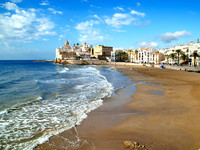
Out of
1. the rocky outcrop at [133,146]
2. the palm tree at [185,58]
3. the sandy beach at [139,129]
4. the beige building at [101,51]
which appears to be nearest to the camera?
the rocky outcrop at [133,146]

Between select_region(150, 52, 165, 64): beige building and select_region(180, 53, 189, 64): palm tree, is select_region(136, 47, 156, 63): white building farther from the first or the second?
select_region(180, 53, 189, 64): palm tree

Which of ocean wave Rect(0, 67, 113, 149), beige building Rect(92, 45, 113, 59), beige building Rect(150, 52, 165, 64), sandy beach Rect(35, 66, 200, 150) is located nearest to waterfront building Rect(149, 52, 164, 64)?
beige building Rect(150, 52, 165, 64)

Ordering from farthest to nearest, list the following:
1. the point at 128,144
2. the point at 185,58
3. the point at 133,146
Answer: the point at 185,58, the point at 128,144, the point at 133,146

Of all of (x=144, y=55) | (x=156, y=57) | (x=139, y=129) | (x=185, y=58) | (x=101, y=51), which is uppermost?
(x=101, y=51)

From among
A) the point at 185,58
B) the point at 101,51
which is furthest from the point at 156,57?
the point at 101,51

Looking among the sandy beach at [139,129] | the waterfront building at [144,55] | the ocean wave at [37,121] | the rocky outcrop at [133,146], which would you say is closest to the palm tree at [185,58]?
the waterfront building at [144,55]

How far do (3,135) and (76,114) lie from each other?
3381mm

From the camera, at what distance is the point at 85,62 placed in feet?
313

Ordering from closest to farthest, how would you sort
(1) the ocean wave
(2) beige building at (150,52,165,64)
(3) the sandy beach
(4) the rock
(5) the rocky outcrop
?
1. (5) the rocky outcrop
2. (4) the rock
3. (3) the sandy beach
4. (1) the ocean wave
5. (2) beige building at (150,52,165,64)

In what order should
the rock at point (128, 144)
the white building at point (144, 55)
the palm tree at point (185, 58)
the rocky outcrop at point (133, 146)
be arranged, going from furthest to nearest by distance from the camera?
the white building at point (144, 55), the palm tree at point (185, 58), the rock at point (128, 144), the rocky outcrop at point (133, 146)

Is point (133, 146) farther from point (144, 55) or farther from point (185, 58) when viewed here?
point (144, 55)

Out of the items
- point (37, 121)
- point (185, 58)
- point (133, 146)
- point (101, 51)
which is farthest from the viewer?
point (101, 51)

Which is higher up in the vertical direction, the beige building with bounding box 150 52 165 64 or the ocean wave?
the beige building with bounding box 150 52 165 64

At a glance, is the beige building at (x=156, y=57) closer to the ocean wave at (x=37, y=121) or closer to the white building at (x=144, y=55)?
the white building at (x=144, y=55)
